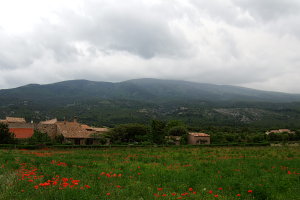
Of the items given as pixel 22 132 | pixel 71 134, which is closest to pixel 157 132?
pixel 71 134

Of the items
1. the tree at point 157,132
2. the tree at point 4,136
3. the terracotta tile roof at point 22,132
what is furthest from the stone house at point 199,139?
the tree at point 4,136

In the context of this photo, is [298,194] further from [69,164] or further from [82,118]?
[82,118]

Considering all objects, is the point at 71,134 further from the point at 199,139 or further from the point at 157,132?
the point at 199,139

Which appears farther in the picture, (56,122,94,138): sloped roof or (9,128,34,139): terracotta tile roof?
(9,128,34,139): terracotta tile roof

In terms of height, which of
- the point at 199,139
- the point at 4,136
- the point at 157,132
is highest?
the point at 4,136

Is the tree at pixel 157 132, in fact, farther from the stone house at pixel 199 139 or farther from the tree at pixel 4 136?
the tree at pixel 4 136

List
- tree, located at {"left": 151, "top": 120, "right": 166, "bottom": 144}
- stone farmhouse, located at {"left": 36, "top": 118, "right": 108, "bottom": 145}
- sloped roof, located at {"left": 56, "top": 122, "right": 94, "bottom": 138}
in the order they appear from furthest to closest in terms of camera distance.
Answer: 1. tree, located at {"left": 151, "top": 120, "right": 166, "bottom": 144}
2. sloped roof, located at {"left": 56, "top": 122, "right": 94, "bottom": 138}
3. stone farmhouse, located at {"left": 36, "top": 118, "right": 108, "bottom": 145}

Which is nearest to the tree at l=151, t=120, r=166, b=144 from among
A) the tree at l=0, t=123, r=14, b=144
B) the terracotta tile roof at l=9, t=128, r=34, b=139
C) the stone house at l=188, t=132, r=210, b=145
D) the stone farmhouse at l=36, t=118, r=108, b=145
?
the stone house at l=188, t=132, r=210, b=145

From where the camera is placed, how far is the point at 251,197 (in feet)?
28.5

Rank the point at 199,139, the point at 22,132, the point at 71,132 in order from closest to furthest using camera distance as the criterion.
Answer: the point at 71,132
the point at 22,132
the point at 199,139

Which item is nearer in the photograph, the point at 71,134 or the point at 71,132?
the point at 71,134

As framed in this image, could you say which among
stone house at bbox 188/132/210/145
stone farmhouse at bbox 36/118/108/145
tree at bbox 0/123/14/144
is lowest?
stone house at bbox 188/132/210/145

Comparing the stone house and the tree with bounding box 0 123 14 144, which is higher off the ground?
the tree with bounding box 0 123 14 144

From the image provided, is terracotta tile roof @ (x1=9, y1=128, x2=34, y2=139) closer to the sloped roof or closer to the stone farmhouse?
the stone farmhouse
